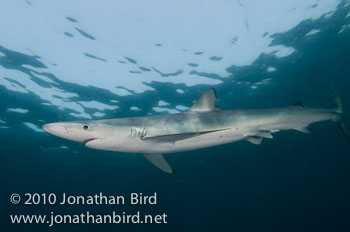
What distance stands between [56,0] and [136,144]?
801 centimetres

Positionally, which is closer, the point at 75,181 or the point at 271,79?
the point at 271,79

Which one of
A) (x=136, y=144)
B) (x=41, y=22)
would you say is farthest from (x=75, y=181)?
(x=136, y=144)

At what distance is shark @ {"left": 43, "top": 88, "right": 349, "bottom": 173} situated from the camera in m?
3.65

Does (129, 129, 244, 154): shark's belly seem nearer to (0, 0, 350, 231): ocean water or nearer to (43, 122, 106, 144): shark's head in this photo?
(43, 122, 106, 144): shark's head

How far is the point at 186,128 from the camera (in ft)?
14.9

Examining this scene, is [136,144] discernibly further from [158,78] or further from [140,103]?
[140,103]

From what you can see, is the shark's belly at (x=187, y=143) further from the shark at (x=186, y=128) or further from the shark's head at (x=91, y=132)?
the shark's head at (x=91, y=132)

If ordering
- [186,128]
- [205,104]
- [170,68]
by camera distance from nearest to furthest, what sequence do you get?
[186,128], [205,104], [170,68]

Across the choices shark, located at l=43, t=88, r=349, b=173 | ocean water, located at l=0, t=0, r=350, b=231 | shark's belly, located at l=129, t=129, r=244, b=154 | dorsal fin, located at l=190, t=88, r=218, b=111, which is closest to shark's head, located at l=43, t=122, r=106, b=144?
shark, located at l=43, t=88, r=349, b=173

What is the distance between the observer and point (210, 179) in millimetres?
41062

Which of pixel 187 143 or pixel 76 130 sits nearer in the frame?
pixel 76 130

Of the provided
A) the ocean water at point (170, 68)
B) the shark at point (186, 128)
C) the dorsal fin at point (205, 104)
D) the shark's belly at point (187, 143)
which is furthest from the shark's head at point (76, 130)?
the ocean water at point (170, 68)

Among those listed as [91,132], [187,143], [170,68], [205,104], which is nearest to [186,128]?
[187,143]

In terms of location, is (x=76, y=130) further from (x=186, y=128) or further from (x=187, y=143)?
(x=187, y=143)
